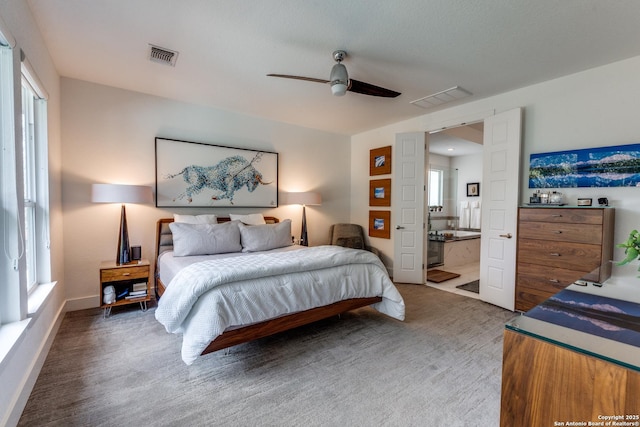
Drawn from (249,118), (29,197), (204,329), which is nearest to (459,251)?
(249,118)

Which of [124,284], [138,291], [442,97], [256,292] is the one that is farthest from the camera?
[442,97]

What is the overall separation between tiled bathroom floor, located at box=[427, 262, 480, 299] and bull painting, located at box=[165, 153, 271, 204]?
10.7ft

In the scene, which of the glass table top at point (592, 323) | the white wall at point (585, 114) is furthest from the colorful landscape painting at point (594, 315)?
the white wall at point (585, 114)

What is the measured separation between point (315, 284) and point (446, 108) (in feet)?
10.8

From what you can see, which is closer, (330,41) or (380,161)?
(330,41)

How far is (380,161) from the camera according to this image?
508 centimetres

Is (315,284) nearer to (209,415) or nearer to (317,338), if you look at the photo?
(317,338)

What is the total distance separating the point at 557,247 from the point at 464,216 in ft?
15.3

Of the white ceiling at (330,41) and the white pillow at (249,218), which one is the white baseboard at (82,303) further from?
the white ceiling at (330,41)

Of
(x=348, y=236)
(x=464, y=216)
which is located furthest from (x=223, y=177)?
(x=464, y=216)

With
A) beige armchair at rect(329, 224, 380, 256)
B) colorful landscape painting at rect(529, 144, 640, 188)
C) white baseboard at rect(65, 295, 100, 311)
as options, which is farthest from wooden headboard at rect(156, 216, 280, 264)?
colorful landscape painting at rect(529, 144, 640, 188)

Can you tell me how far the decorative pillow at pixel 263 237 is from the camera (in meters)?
3.59

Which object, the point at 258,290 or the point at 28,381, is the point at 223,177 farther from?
the point at 28,381

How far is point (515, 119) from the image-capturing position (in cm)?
335
